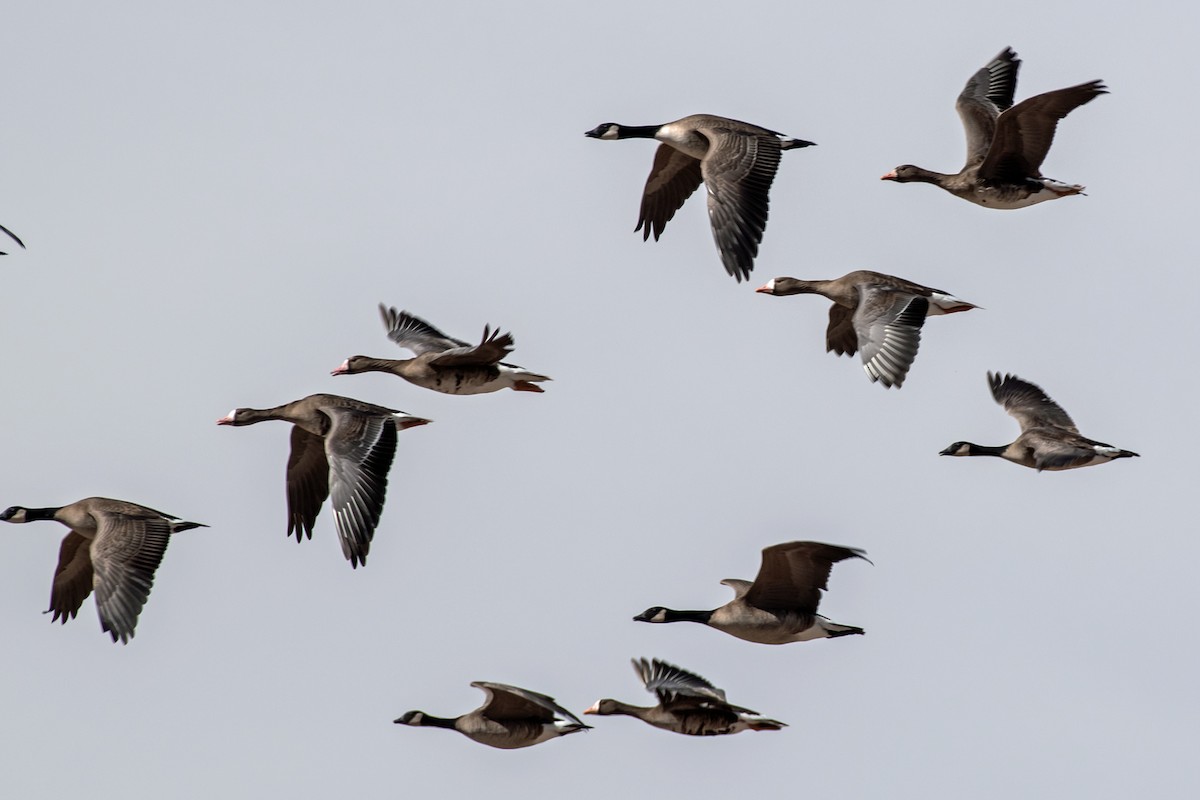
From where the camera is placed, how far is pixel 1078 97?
27422mm

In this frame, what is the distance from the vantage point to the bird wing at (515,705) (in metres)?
24.8

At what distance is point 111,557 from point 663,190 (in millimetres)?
10043

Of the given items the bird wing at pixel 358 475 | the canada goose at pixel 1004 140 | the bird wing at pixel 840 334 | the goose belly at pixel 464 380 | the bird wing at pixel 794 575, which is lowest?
the bird wing at pixel 794 575

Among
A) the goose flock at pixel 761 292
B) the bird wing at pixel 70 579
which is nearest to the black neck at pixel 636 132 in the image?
the goose flock at pixel 761 292

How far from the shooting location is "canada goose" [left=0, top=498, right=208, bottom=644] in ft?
86.9

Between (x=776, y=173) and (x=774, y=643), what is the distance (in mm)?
6281

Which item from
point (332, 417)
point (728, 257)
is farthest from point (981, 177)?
point (332, 417)

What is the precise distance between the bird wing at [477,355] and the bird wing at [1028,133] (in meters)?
7.41

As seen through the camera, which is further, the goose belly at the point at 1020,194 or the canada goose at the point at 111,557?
the goose belly at the point at 1020,194

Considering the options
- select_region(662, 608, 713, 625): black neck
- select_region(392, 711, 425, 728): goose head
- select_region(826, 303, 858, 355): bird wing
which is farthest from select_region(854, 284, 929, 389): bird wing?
select_region(392, 711, 425, 728): goose head

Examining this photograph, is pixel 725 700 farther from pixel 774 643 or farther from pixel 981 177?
pixel 981 177

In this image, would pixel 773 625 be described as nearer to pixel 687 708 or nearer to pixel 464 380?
pixel 687 708

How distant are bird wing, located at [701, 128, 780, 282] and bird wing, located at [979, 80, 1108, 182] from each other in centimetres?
311

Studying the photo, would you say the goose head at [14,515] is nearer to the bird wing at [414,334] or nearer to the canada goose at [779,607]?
the bird wing at [414,334]
